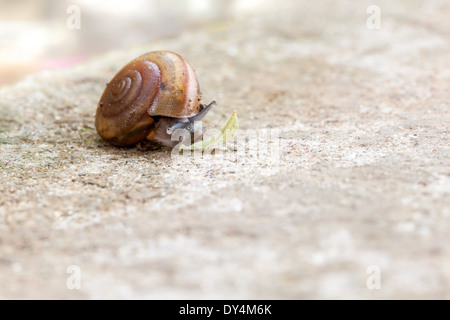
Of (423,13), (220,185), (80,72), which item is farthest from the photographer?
(423,13)

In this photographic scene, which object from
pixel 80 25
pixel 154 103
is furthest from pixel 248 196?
pixel 80 25

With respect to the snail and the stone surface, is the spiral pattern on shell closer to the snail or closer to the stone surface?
the snail

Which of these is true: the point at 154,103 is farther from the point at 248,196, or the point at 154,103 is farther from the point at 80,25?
the point at 80,25

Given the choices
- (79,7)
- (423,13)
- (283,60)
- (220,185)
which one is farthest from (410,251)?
(79,7)

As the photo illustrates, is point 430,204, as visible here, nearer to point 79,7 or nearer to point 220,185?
point 220,185

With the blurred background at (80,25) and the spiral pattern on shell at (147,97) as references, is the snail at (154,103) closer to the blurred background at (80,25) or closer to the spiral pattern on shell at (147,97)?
the spiral pattern on shell at (147,97)

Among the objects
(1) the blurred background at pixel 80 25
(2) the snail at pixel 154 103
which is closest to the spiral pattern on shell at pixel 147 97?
(2) the snail at pixel 154 103

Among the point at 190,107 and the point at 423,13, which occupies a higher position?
the point at 423,13

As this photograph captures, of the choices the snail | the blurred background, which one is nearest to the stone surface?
the snail
